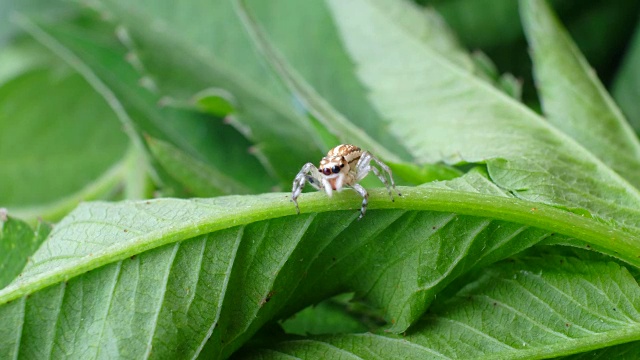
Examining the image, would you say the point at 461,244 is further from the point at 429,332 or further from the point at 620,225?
the point at 620,225

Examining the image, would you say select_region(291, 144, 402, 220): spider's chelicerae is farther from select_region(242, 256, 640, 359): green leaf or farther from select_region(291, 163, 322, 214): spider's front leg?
select_region(242, 256, 640, 359): green leaf

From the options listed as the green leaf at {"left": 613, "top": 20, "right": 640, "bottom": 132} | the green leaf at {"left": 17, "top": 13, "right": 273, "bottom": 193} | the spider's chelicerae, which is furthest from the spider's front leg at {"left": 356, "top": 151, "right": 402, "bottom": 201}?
the green leaf at {"left": 613, "top": 20, "right": 640, "bottom": 132}

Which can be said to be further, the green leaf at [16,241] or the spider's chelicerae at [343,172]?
the green leaf at [16,241]

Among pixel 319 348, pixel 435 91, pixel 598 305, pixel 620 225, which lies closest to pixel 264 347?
pixel 319 348

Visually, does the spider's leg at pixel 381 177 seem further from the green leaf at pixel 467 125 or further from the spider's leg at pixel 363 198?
the green leaf at pixel 467 125

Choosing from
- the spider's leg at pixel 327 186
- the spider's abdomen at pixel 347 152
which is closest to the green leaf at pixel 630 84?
the spider's abdomen at pixel 347 152

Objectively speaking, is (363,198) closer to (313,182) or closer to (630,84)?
(313,182)
